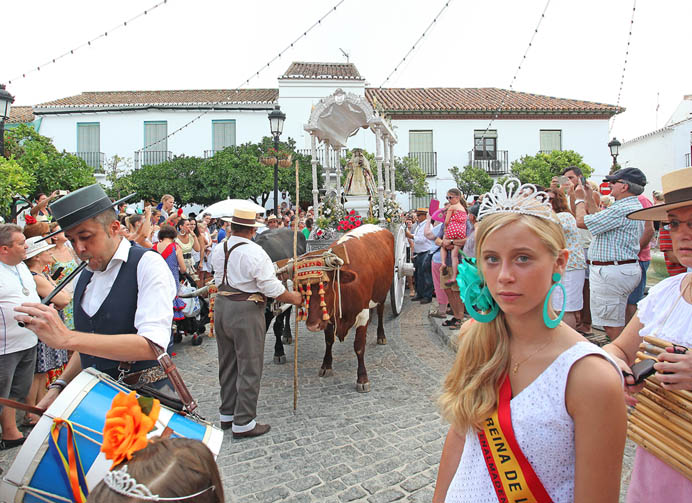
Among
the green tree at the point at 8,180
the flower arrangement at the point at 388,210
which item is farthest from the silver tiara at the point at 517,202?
the flower arrangement at the point at 388,210

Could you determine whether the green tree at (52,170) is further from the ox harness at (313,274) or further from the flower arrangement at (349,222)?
the ox harness at (313,274)

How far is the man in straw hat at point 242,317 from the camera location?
4.25 metres

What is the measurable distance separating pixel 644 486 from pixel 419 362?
4.40m

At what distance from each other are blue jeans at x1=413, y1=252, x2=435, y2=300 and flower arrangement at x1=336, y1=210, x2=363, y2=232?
233cm

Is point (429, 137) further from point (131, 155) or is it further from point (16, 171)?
point (16, 171)

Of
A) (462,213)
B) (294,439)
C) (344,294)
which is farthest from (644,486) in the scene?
(462,213)

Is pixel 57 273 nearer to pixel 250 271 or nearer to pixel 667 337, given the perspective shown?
pixel 250 271

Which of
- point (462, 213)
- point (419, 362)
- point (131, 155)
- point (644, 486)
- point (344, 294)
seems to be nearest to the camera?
point (644, 486)

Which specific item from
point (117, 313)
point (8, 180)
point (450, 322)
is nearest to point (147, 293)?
point (117, 313)

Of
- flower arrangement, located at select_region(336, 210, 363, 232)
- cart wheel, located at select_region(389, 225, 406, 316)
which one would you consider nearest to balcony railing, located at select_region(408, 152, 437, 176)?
cart wheel, located at select_region(389, 225, 406, 316)

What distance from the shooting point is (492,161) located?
1102 inches

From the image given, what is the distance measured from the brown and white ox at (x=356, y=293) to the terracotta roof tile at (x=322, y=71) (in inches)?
914

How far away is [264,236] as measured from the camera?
6934 millimetres

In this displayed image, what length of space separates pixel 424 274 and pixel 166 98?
991 inches
